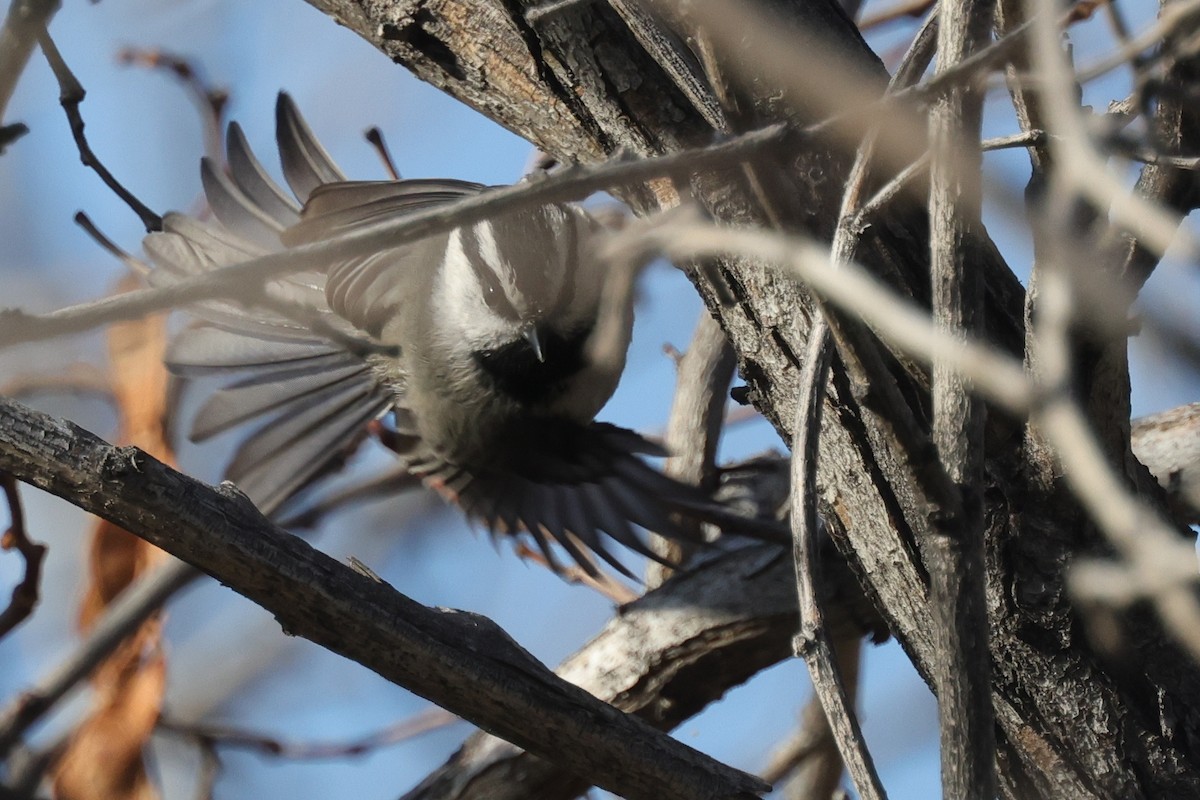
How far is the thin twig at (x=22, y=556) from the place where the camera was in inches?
79.2

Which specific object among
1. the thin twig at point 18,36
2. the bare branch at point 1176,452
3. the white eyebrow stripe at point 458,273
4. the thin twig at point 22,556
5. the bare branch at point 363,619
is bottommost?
the thin twig at point 18,36

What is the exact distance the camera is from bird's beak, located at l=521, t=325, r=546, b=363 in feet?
9.61

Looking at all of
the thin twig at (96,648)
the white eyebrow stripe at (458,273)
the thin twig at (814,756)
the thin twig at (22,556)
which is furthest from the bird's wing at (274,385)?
the thin twig at (814,756)

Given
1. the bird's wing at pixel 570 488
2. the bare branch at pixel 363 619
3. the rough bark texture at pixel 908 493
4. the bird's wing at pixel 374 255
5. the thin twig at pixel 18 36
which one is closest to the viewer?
the thin twig at pixel 18 36

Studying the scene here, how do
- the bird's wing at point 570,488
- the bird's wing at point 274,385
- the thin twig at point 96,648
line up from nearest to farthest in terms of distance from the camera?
the thin twig at point 96,648, the bird's wing at point 570,488, the bird's wing at point 274,385

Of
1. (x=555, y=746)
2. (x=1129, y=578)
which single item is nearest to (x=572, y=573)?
(x=555, y=746)

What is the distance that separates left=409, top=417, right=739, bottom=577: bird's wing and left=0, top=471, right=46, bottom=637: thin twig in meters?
1.22

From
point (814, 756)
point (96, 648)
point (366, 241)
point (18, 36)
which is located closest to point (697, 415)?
point (814, 756)

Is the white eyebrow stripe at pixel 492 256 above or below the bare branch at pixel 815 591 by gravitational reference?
above

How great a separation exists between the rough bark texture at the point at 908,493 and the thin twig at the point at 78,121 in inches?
23.6

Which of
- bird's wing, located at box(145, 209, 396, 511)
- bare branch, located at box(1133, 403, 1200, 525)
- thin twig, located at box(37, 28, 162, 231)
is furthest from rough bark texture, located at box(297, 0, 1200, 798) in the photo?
bird's wing, located at box(145, 209, 396, 511)

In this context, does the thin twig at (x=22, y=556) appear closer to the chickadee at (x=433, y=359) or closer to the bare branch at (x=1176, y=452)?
the chickadee at (x=433, y=359)

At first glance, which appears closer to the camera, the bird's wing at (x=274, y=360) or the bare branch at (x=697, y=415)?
the bare branch at (x=697, y=415)

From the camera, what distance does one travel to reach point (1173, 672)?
1761mm
